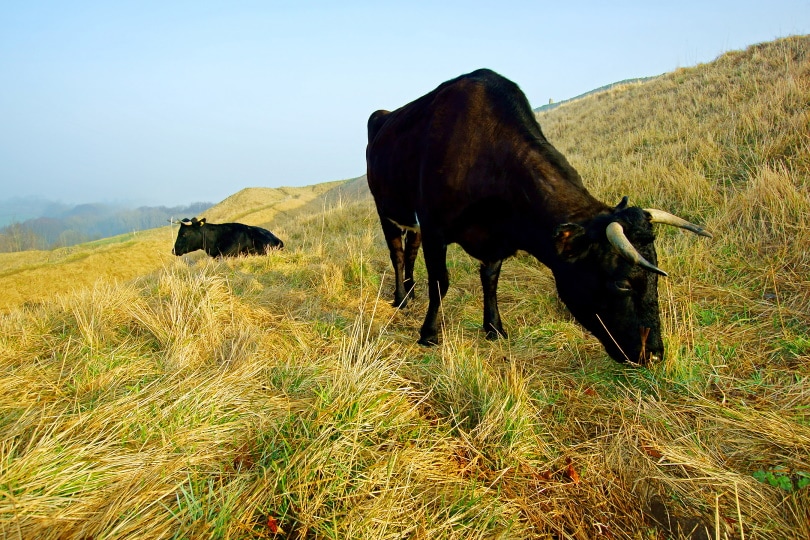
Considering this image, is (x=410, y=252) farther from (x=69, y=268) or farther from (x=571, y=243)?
(x=69, y=268)

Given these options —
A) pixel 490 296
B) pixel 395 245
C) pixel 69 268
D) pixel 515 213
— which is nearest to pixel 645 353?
pixel 515 213

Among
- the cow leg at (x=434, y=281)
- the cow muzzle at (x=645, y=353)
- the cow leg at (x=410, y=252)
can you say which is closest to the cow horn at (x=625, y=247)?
the cow muzzle at (x=645, y=353)

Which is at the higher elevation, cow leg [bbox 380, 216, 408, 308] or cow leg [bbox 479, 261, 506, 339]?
cow leg [bbox 380, 216, 408, 308]

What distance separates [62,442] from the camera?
1.67 m

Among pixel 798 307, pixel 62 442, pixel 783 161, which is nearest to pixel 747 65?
pixel 783 161

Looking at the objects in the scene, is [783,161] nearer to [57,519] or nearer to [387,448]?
[387,448]

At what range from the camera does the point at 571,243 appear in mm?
2951

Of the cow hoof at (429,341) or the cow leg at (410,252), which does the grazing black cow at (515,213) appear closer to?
the cow hoof at (429,341)

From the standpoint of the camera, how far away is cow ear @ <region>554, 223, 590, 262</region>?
2.86 meters

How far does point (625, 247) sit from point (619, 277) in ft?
0.96

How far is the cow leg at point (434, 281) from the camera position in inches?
158

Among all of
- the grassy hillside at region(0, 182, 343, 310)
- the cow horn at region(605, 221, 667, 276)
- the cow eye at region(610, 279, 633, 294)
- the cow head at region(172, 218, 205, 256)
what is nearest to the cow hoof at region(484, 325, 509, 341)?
the cow eye at region(610, 279, 633, 294)

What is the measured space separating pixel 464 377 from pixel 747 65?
1586cm

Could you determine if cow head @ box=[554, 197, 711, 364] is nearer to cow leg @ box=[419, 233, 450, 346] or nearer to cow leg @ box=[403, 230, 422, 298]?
cow leg @ box=[419, 233, 450, 346]
